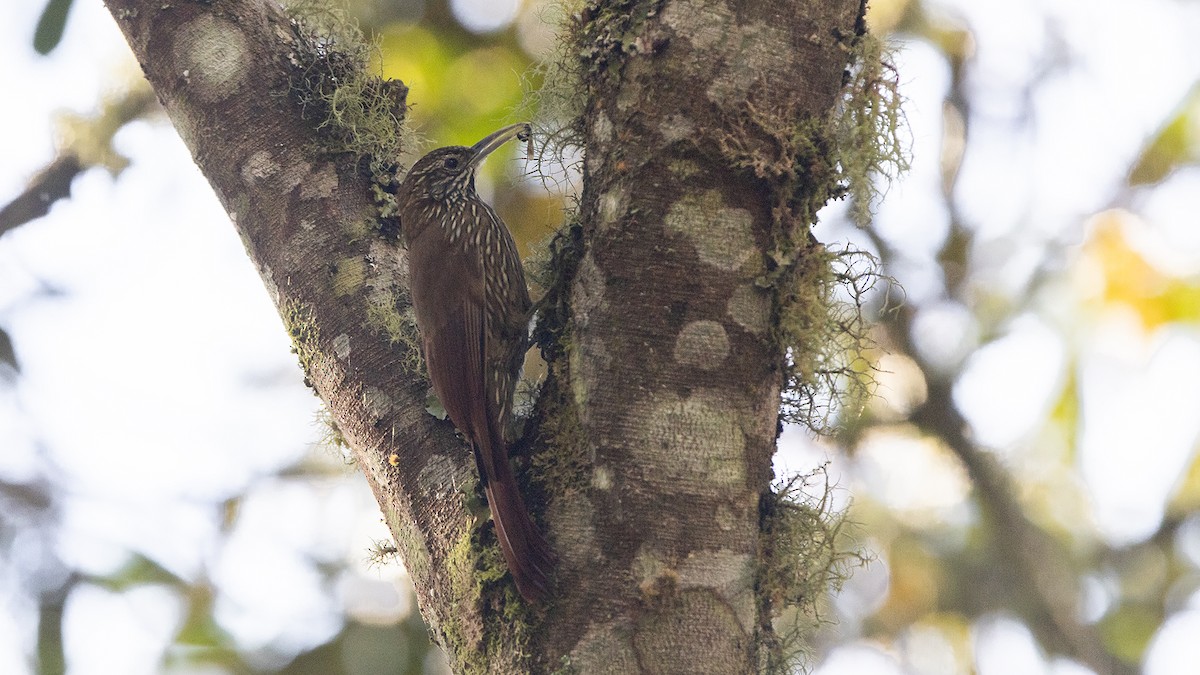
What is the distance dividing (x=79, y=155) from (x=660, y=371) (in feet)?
8.88

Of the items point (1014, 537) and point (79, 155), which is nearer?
point (79, 155)

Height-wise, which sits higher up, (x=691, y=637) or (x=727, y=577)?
(x=727, y=577)

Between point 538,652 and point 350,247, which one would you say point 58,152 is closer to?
point 350,247

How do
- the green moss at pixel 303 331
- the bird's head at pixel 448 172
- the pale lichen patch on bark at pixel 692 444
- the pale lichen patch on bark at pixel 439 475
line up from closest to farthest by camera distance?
1. the pale lichen patch on bark at pixel 692 444
2. the pale lichen patch on bark at pixel 439 475
3. the green moss at pixel 303 331
4. the bird's head at pixel 448 172

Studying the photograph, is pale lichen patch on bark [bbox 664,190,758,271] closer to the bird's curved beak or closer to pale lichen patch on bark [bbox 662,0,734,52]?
pale lichen patch on bark [bbox 662,0,734,52]

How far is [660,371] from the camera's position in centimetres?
177

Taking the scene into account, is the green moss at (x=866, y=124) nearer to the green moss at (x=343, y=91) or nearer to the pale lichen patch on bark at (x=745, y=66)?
the pale lichen patch on bark at (x=745, y=66)

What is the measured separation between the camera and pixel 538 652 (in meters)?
1.69

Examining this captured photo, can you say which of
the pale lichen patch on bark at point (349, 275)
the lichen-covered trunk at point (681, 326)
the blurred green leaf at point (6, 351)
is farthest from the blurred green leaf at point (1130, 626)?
the blurred green leaf at point (6, 351)

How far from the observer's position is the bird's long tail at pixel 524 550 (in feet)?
5.58

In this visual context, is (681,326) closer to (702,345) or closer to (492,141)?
(702,345)

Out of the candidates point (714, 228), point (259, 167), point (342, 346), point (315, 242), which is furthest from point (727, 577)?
point (259, 167)

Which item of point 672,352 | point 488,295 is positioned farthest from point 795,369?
point 488,295

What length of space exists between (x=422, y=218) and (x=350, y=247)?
0.88 m
